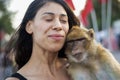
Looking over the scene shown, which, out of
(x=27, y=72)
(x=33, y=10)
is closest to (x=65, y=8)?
(x=33, y=10)

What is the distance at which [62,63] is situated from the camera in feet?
16.6

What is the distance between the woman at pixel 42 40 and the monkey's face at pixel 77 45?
9 cm

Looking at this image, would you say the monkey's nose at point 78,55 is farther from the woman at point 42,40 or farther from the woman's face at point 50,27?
the woman's face at point 50,27

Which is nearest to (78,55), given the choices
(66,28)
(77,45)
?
(77,45)

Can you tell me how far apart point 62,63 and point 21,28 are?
0.54 meters

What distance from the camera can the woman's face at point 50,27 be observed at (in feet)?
15.0

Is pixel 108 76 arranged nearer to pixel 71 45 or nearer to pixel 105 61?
pixel 105 61

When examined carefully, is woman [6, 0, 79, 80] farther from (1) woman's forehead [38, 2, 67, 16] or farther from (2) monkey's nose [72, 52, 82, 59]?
(2) monkey's nose [72, 52, 82, 59]

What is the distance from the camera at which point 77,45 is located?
496 centimetres

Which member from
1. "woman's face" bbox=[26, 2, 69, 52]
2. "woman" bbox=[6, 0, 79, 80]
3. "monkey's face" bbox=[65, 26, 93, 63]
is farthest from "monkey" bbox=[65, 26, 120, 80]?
"woman's face" bbox=[26, 2, 69, 52]

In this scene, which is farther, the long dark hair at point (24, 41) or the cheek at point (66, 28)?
the long dark hair at point (24, 41)

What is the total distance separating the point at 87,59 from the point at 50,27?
0.66 metres

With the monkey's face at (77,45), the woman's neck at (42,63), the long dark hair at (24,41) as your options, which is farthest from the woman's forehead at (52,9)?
the woman's neck at (42,63)

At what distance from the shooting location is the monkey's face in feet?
16.0
